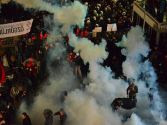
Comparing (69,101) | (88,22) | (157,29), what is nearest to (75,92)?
(69,101)

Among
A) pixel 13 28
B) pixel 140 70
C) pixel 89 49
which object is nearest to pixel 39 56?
pixel 89 49

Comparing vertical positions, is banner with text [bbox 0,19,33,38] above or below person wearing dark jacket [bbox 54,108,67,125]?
above

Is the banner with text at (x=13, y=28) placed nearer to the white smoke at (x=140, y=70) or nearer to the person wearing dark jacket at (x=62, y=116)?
the person wearing dark jacket at (x=62, y=116)

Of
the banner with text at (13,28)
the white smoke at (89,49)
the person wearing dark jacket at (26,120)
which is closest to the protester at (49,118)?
the person wearing dark jacket at (26,120)

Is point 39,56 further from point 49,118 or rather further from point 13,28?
point 49,118

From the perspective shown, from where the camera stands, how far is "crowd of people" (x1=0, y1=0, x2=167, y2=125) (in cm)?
1373

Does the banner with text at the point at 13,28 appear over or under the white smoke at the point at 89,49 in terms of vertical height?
over

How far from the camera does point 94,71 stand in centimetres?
1486

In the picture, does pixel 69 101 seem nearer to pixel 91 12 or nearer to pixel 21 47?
pixel 21 47

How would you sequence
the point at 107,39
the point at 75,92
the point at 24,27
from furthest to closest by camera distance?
1. the point at 107,39
2. the point at 75,92
3. the point at 24,27

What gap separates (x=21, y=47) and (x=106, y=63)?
2630 millimetres

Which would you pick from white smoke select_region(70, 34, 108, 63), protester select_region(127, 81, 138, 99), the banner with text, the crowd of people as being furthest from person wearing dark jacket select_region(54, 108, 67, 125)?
white smoke select_region(70, 34, 108, 63)

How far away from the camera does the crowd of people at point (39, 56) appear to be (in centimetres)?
1373

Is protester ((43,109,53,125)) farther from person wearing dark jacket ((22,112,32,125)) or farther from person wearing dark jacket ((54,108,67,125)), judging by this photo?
person wearing dark jacket ((22,112,32,125))
